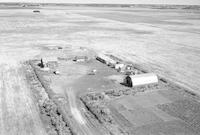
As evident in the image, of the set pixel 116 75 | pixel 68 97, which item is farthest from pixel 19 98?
pixel 116 75

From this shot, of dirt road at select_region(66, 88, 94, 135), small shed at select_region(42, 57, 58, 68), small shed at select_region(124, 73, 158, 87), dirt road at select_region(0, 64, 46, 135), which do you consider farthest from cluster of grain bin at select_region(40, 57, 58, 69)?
small shed at select_region(124, 73, 158, 87)

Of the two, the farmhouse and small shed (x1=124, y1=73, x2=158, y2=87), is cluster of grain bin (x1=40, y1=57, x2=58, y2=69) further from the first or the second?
small shed (x1=124, y1=73, x2=158, y2=87)

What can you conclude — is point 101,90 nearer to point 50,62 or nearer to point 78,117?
point 78,117

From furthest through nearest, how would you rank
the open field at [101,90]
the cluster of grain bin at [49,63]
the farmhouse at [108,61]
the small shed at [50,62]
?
1. the farmhouse at [108,61]
2. the small shed at [50,62]
3. the cluster of grain bin at [49,63]
4. the open field at [101,90]

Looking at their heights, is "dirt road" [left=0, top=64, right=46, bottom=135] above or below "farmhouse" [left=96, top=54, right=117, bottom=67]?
below

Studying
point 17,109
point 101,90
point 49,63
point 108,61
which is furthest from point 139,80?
point 49,63

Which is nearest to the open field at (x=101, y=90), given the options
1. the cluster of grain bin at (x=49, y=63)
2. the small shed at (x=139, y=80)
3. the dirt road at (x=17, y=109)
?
the dirt road at (x=17, y=109)

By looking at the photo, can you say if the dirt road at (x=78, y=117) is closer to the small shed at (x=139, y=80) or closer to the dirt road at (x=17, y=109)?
the dirt road at (x=17, y=109)

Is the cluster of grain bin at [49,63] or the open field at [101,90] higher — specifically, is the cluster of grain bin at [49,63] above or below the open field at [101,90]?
above

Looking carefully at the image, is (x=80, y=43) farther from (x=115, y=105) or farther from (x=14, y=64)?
(x=115, y=105)

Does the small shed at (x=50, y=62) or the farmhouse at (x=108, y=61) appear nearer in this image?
the small shed at (x=50, y=62)

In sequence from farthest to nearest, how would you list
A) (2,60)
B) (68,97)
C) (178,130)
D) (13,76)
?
(2,60) < (13,76) < (68,97) < (178,130)
